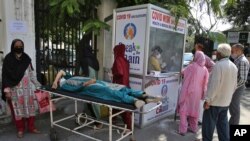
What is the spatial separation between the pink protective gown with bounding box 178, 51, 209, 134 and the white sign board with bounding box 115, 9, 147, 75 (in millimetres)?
941

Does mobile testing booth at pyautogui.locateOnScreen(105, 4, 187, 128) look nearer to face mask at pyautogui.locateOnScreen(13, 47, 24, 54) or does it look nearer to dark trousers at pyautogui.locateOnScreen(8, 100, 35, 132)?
face mask at pyautogui.locateOnScreen(13, 47, 24, 54)

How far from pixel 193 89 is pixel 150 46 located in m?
1.25

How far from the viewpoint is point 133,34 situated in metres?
4.93

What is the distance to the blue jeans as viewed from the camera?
3.74 meters

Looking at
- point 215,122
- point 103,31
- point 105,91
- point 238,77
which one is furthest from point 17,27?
point 238,77

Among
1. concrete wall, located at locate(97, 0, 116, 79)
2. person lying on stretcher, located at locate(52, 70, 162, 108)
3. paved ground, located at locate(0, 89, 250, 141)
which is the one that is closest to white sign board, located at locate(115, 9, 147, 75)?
concrete wall, located at locate(97, 0, 116, 79)

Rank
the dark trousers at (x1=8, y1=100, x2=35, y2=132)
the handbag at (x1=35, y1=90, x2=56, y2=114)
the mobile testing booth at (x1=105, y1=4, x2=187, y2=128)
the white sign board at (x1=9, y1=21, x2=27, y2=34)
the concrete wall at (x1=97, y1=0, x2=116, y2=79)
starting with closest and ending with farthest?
the dark trousers at (x1=8, y1=100, x2=35, y2=132) < the handbag at (x1=35, y1=90, x2=56, y2=114) < the white sign board at (x1=9, y1=21, x2=27, y2=34) < the mobile testing booth at (x1=105, y1=4, x2=187, y2=128) < the concrete wall at (x1=97, y1=0, x2=116, y2=79)

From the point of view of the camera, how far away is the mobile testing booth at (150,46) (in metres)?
4.77

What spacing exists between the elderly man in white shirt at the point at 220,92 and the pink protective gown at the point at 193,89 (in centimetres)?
84

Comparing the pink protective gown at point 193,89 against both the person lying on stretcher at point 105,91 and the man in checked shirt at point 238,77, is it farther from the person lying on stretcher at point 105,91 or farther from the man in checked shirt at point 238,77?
the person lying on stretcher at point 105,91

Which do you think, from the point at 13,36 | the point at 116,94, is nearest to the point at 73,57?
the point at 13,36

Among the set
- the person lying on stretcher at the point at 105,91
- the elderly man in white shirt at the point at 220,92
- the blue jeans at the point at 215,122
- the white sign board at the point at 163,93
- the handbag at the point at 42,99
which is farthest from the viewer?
the white sign board at the point at 163,93

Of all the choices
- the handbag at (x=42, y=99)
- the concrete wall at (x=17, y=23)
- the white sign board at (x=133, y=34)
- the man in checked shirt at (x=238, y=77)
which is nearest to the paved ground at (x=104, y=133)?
the handbag at (x=42, y=99)

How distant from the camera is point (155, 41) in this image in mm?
5211
